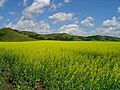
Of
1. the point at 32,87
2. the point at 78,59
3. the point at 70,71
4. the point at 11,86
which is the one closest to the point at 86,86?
the point at 70,71

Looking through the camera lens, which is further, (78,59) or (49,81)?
(78,59)

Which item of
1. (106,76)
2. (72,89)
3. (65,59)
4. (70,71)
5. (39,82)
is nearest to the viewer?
(72,89)

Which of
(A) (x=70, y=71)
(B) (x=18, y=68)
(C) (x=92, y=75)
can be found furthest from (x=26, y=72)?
(C) (x=92, y=75)

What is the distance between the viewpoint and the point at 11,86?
14.5 meters

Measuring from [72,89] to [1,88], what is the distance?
374 centimetres

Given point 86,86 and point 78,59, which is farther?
point 78,59

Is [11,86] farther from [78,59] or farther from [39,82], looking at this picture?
[78,59]

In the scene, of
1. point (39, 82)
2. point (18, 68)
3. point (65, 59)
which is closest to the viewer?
point (39, 82)

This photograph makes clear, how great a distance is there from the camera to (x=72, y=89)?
36.4 feet

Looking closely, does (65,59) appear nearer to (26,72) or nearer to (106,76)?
(26,72)

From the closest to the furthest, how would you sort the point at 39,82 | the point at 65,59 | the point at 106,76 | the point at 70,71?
the point at 106,76 → the point at 70,71 → the point at 39,82 → the point at 65,59

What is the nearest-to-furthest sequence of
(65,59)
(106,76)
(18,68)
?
(106,76)
(18,68)
(65,59)

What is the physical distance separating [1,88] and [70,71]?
3112 mm

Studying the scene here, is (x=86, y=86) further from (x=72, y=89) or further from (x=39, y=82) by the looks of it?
(x=39, y=82)
